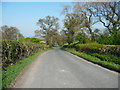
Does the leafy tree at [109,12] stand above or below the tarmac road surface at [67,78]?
above

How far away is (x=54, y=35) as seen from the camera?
1940 inches

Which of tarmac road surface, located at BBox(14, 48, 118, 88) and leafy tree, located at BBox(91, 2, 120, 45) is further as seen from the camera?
leafy tree, located at BBox(91, 2, 120, 45)

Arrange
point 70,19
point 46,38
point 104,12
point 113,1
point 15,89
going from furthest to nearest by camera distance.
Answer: point 46,38, point 70,19, point 104,12, point 113,1, point 15,89

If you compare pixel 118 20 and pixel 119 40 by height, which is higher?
pixel 118 20

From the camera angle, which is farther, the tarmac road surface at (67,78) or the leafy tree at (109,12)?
the leafy tree at (109,12)

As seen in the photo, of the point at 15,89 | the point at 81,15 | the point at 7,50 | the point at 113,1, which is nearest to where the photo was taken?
the point at 15,89

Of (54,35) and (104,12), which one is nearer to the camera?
(104,12)

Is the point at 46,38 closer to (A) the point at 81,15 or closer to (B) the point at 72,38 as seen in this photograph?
(B) the point at 72,38

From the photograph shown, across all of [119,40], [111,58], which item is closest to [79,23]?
[119,40]

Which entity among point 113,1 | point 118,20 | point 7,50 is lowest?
point 7,50

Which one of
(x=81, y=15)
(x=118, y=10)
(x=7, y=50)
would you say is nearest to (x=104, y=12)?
(x=118, y=10)

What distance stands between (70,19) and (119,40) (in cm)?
2408

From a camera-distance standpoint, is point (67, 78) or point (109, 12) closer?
point (67, 78)

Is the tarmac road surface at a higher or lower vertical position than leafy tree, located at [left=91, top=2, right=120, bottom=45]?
lower
